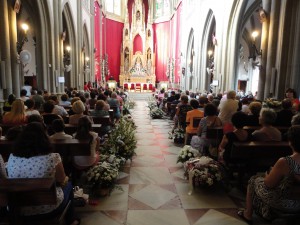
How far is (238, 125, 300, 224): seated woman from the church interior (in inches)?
8.8

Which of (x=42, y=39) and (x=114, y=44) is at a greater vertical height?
(x=114, y=44)

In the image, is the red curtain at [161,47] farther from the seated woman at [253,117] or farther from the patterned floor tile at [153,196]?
the patterned floor tile at [153,196]

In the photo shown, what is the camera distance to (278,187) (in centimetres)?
251

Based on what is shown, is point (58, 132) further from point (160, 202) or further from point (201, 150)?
point (201, 150)

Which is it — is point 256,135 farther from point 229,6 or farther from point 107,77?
point 107,77

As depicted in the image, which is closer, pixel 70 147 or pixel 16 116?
pixel 70 147

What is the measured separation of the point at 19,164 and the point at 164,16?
2736 centimetres

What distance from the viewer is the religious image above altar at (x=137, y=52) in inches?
1072

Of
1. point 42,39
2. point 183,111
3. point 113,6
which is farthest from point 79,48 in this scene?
point 113,6

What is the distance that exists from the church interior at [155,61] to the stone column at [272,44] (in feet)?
0.09

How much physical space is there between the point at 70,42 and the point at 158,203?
43.9 ft

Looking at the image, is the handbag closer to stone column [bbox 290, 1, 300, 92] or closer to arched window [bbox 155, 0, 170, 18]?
stone column [bbox 290, 1, 300, 92]

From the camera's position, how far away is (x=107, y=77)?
2636 cm

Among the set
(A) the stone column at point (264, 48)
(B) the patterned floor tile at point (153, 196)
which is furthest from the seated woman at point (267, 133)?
(A) the stone column at point (264, 48)
